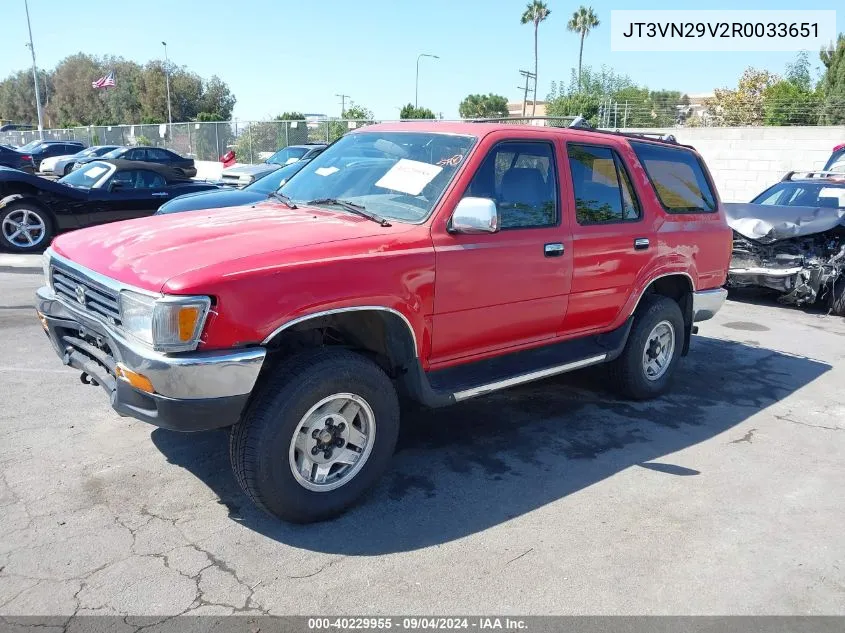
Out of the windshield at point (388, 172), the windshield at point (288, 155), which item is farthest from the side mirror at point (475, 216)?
the windshield at point (288, 155)

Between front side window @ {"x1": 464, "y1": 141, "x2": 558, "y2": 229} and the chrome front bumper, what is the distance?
1.97m

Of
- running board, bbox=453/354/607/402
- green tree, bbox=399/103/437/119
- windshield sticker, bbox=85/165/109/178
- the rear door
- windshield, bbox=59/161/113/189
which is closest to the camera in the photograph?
running board, bbox=453/354/607/402

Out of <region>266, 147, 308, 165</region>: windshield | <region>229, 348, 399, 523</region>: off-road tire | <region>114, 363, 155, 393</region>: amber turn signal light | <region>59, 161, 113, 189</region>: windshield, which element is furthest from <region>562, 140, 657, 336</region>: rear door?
<region>266, 147, 308, 165</region>: windshield

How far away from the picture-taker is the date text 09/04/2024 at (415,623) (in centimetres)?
287

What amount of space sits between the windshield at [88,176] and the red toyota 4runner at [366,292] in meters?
8.26

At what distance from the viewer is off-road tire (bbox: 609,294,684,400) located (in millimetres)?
5438

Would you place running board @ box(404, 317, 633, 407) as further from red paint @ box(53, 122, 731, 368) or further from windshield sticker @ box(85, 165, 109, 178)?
windshield sticker @ box(85, 165, 109, 178)

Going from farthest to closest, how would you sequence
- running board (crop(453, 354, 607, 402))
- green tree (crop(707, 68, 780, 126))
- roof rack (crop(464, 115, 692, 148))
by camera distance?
green tree (crop(707, 68, 780, 126))
roof rack (crop(464, 115, 692, 148))
running board (crop(453, 354, 607, 402))

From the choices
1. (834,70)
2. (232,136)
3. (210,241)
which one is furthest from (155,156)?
(834,70)

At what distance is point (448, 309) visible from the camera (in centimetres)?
400

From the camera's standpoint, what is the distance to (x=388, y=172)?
4383 millimetres

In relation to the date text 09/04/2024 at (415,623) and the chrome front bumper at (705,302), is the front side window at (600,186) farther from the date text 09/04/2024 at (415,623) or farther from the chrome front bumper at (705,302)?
the date text 09/04/2024 at (415,623)

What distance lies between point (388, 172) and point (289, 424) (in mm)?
1782

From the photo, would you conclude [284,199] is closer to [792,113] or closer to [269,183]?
[269,183]
